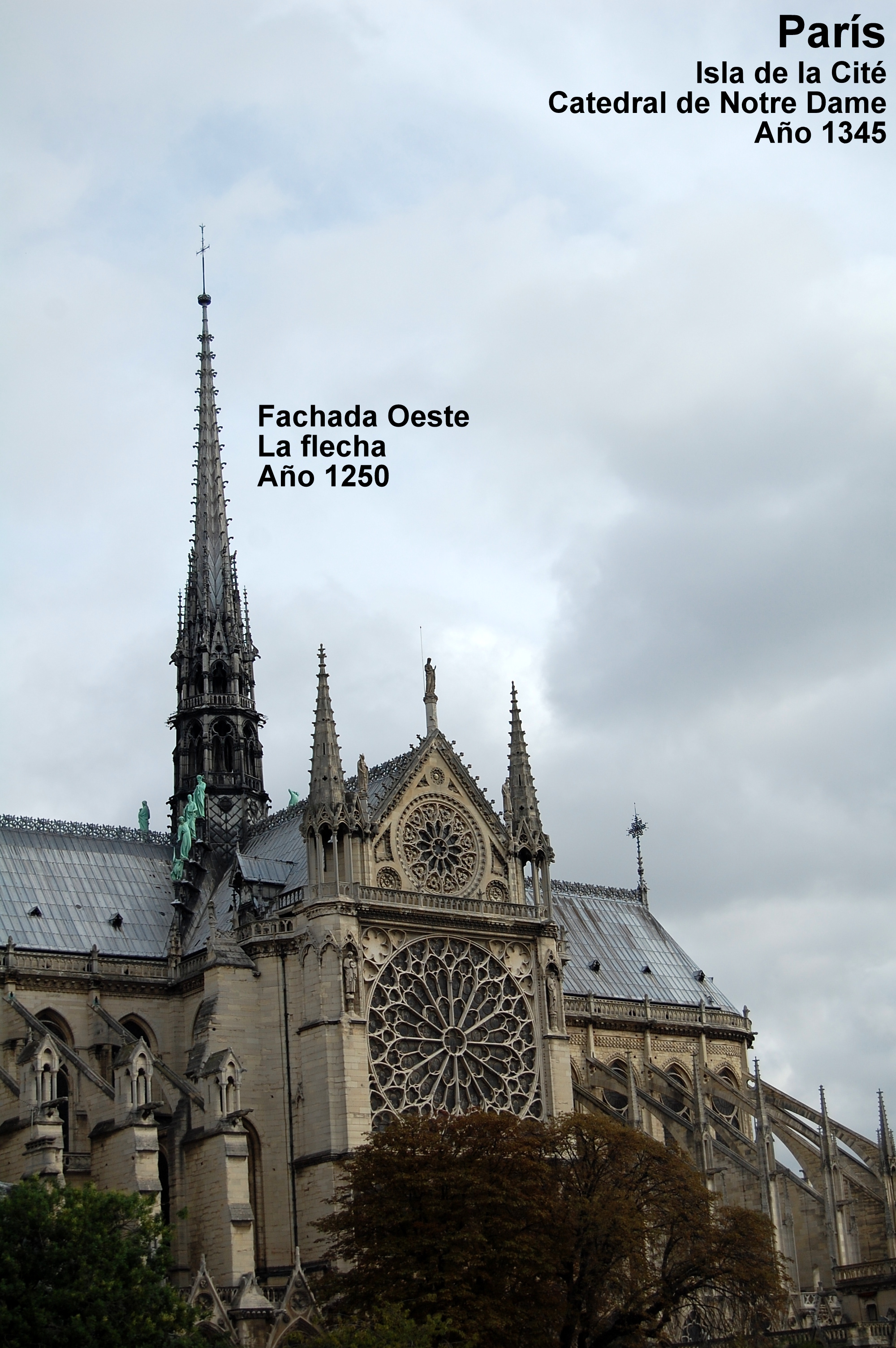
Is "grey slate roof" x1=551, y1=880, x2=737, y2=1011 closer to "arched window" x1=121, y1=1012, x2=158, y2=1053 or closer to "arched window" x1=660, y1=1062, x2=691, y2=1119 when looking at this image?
"arched window" x1=660, y1=1062, x2=691, y2=1119

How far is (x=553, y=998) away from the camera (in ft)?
227

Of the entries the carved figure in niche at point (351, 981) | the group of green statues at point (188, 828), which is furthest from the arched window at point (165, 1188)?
the group of green statues at point (188, 828)

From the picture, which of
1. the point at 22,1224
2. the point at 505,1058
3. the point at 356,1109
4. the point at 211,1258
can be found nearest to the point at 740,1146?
the point at 505,1058

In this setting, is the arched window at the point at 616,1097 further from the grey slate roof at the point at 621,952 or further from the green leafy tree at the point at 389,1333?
the green leafy tree at the point at 389,1333

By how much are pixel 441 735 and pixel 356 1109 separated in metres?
14.8

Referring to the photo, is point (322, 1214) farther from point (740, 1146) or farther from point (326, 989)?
point (740, 1146)

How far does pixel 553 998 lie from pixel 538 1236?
680 inches

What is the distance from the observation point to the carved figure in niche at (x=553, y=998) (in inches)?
2707

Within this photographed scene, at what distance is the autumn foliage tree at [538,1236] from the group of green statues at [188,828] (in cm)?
2080

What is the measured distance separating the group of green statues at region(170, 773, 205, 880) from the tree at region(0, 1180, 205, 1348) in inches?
1195

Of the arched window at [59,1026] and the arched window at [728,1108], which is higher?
the arched window at [59,1026]

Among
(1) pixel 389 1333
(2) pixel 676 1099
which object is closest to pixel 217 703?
(2) pixel 676 1099

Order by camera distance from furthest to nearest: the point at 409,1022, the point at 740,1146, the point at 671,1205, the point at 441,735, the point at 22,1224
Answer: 1. the point at 740,1146
2. the point at 441,735
3. the point at 409,1022
4. the point at 671,1205
5. the point at 22,1224

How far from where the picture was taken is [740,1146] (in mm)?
76875
